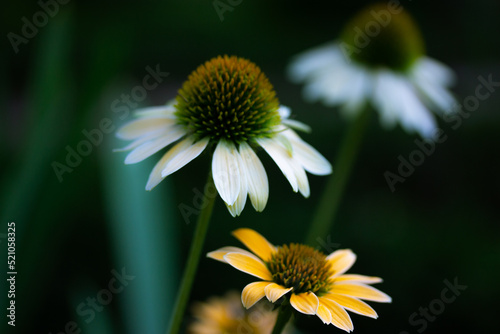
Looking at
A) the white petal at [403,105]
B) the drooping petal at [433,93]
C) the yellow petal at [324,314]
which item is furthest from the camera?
the drooping petal at [433,93]

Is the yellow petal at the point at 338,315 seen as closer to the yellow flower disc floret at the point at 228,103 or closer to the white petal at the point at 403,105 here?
the yellow flower disc floret at the point at 228,103

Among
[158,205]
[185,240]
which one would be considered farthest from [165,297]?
[185,240]

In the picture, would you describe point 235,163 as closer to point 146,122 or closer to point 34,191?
point 146,122

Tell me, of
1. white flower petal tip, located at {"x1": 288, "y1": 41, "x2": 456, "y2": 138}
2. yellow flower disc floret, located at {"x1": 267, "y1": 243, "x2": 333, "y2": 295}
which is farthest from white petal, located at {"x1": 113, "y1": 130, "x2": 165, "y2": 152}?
white flower petal tip, located at {"x1": 288, "y1": 41, "x2": 456, "y2": 138}

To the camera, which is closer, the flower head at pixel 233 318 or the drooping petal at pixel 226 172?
the drooping petal at pixel 226 172

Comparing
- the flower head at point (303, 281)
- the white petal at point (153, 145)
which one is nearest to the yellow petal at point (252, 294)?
the flower head at point (303, 281)

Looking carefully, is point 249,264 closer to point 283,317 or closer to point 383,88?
point 283,317
